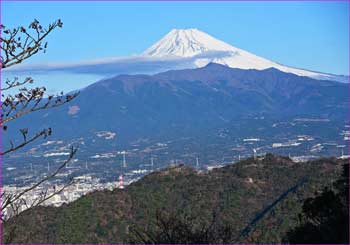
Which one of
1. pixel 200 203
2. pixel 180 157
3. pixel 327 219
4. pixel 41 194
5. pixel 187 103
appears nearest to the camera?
pixel 41 194

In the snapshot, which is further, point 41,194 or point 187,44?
point 187,44

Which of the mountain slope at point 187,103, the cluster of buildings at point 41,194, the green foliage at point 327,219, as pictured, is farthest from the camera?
the mountain slope at point 187,103

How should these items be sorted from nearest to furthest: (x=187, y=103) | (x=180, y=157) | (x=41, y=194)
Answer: (x=41, y=194) < (x=180, y=157) < (x=187, y=103)

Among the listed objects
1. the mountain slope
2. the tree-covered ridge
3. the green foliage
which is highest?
the green foliage

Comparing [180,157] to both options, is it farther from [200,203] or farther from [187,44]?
[187,44]

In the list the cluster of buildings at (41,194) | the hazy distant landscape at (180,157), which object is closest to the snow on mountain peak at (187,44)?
the hazy distant landscape at (180,157)

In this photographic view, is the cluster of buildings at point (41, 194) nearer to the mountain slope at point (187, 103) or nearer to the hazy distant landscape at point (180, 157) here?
the hazy distant landscape at point (180, 157)

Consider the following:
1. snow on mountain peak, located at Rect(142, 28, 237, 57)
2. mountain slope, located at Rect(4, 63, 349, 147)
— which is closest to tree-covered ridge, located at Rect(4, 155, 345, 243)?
mountain slope, located at Rect(4, 63, 349, 147)

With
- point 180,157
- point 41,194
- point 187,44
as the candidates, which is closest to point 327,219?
point 41,194

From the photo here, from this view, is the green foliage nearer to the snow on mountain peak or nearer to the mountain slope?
the mountain slope

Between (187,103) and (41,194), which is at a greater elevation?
(41,194)
